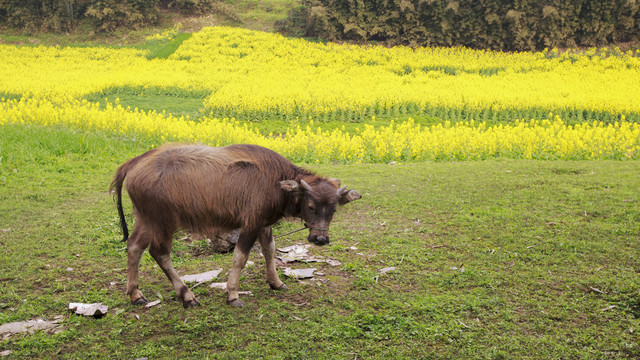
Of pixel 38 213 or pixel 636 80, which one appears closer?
pixel 38 213

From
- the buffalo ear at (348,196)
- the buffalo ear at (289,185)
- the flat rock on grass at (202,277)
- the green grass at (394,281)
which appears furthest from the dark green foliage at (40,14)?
the buffalo ear at (348,196)

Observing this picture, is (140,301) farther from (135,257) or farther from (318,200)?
(318,200)

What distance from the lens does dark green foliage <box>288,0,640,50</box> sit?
87.7ft

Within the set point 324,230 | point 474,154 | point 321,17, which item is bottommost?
point 474,154

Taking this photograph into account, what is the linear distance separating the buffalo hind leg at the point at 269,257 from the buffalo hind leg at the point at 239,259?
23cm

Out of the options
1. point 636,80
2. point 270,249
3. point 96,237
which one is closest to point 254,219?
point 270,249

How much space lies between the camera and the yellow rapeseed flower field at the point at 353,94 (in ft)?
38.9

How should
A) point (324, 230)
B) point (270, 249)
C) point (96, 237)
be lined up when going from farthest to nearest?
1. point (96, 237)
2. point (270, 249)
3. point (324, 230)

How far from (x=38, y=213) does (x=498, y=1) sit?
86.8 feet

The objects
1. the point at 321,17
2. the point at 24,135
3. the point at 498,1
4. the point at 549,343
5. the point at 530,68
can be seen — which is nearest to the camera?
the point at 549,343

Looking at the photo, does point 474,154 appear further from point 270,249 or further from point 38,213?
point 38,213

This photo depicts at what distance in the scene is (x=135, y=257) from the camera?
14.9ft

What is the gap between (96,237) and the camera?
20.9ft

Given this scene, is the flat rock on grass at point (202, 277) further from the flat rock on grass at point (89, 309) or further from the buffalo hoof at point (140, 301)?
the flat rock on grass at point (89, 309)
